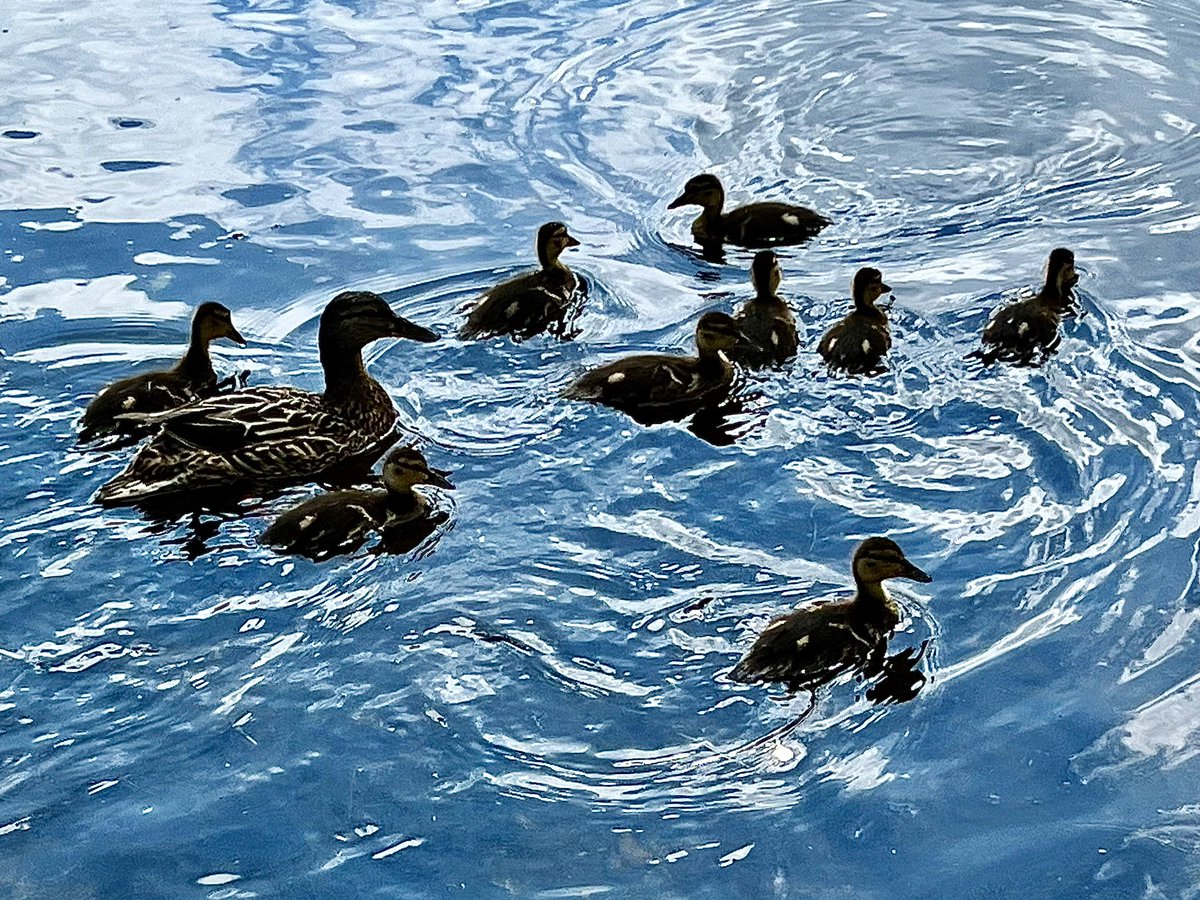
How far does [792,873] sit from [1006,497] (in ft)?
4.89

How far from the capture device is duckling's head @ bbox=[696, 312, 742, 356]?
5281 millimetres

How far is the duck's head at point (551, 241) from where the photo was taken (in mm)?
5758

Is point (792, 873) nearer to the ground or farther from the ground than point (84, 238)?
nearer to the ground

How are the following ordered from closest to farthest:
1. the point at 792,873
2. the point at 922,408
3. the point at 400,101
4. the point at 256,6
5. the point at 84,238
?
the point at 792,873, the point at 922,408, the point at 84,238, the point at 400,101, the point at 256,6

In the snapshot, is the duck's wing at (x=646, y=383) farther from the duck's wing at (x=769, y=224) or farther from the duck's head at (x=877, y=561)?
the duck's head at (x=877, y=561)

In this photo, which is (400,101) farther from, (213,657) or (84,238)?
(213,657)

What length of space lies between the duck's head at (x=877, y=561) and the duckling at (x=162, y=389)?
2032mm

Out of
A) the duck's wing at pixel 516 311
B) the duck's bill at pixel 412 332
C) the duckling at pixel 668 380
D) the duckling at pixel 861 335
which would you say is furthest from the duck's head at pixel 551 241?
the duckling at pixel 861 335

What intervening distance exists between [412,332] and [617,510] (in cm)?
110

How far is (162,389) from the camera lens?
515 cm

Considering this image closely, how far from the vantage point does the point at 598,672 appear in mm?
4043

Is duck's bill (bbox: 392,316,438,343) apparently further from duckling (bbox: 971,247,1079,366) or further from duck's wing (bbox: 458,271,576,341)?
duckling (bbox: 971,247,1079,366)

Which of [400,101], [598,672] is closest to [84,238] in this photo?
[400,101]

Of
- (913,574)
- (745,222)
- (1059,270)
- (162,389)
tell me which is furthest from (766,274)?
(162,389)
